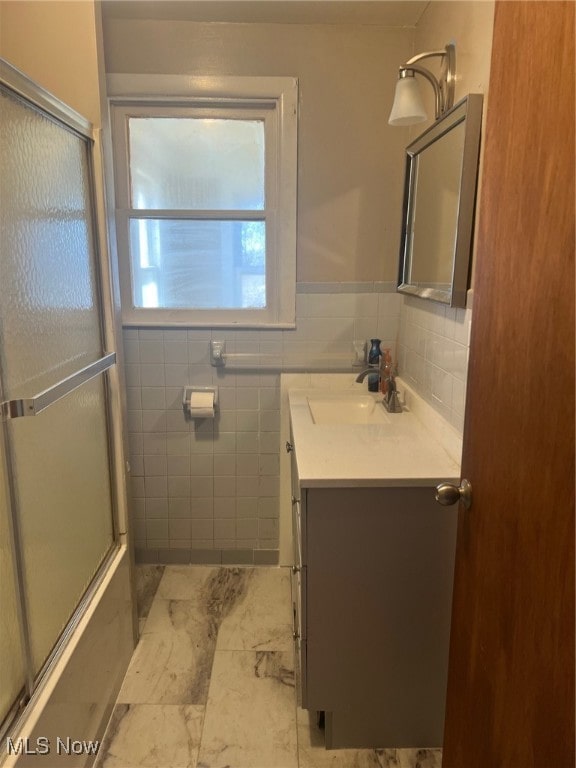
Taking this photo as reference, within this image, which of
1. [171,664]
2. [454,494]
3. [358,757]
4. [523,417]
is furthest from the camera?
[171,664]

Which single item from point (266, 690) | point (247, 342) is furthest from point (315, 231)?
point (266, 690)

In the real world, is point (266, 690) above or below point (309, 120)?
below

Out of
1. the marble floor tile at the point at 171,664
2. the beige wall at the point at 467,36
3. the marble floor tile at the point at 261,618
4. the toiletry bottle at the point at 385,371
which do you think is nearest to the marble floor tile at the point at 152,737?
the marble floor tile at the point at 171,664

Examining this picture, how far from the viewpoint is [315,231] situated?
7.65 feet

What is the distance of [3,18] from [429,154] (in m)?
1.43

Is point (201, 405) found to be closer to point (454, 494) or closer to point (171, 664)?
point (171, 664)

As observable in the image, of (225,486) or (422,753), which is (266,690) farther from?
(225,486)

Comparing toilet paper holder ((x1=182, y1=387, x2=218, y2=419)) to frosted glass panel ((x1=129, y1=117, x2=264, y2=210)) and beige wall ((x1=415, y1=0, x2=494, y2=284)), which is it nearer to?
frosted glass panel ((x1=129, y1=117, x2=264, y2=210))

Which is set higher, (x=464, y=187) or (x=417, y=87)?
(x=417, y=87)

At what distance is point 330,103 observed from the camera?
2.21 meters

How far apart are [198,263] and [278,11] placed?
3.44ft

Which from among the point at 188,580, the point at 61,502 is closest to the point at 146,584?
the point at 188,580

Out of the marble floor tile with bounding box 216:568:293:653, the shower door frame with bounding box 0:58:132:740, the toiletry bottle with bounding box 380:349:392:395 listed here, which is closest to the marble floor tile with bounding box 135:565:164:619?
the shower door frame with bounding box 0:58:132:740

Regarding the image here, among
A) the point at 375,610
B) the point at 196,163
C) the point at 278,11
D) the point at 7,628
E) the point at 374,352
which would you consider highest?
the point at 278,11
